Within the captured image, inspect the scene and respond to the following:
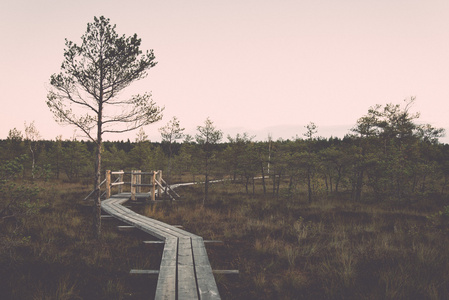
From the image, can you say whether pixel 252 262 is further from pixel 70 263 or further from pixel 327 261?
pixel 70 263

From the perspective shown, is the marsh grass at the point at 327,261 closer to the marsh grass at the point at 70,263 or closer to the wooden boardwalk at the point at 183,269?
the wooden boardwalk at the point at 183,269

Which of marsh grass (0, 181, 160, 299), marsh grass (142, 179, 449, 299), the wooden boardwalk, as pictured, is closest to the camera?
the wooden boardwalk

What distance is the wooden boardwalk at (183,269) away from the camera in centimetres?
386

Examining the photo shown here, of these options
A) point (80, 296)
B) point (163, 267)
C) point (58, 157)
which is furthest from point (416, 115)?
point (58, 157)

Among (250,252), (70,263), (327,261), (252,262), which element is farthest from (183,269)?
(327,261)

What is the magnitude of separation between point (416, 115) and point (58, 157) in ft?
142

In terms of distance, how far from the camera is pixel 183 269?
4.77m

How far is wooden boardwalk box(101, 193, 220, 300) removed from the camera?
3.86 metres

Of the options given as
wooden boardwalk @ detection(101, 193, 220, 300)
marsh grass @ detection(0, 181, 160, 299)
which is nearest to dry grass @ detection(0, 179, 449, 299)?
marsh grass @ detection(0, 181, 160, 299)

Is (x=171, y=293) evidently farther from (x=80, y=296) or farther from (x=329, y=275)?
(x=329, y=275)

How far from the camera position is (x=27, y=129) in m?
28.7

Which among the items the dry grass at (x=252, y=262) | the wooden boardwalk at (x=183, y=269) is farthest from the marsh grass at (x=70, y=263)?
the wooden boardwalk at (x=183, y=269)

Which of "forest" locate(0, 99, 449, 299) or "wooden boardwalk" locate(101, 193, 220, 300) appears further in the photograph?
"forest" locate(0, 99, 449, 299)

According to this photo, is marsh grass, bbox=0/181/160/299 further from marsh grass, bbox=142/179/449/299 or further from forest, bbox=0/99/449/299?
marsh grass, bbox=142/179/449/299
